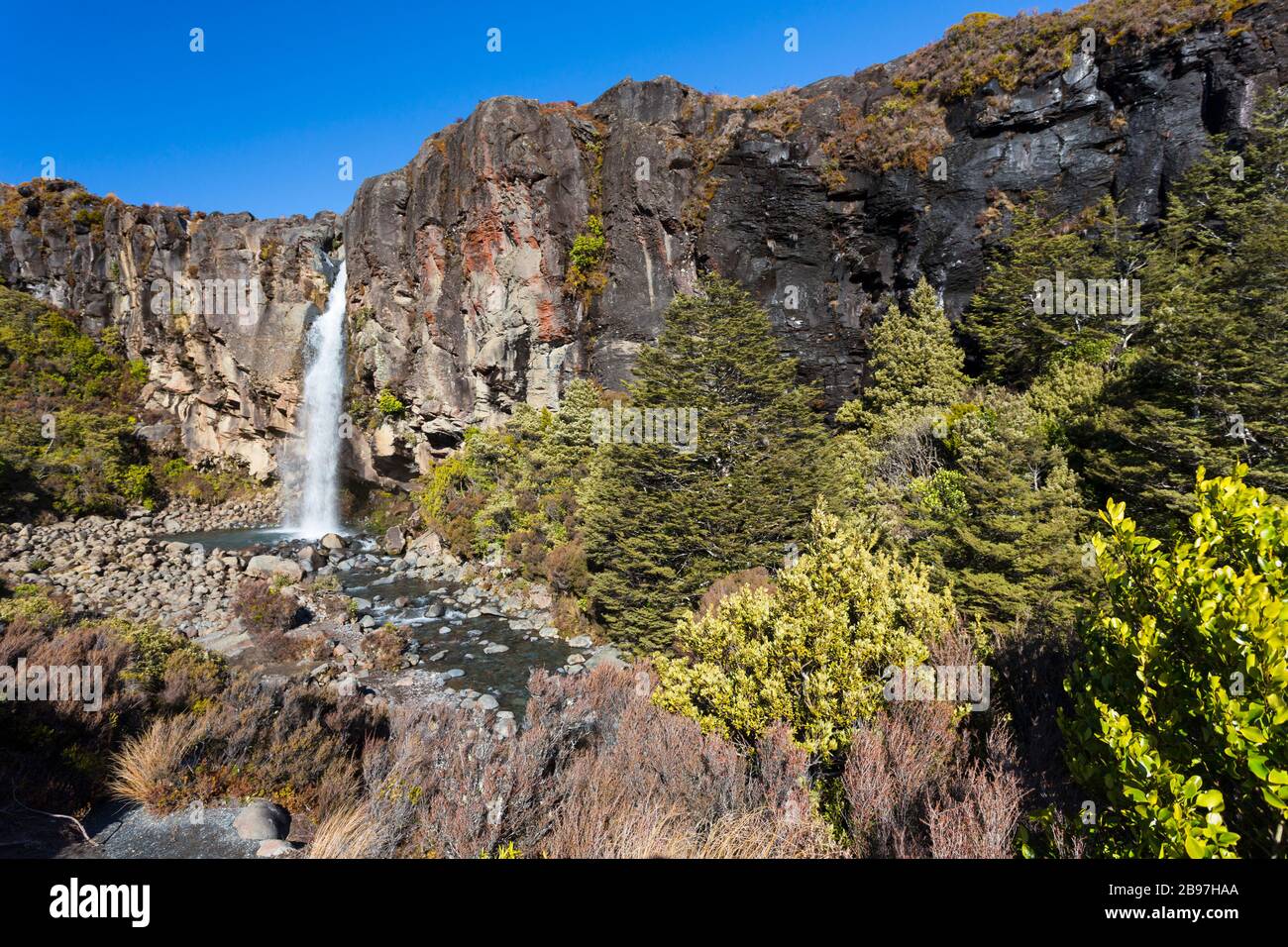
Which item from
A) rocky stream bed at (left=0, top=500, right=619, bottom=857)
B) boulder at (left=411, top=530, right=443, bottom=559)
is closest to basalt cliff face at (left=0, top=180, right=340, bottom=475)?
rocky stream bed at (left=0, top=500, right=619, bottom=857)

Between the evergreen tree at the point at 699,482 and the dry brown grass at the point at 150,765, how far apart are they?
10.3 m

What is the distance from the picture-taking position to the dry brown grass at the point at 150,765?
524 cm

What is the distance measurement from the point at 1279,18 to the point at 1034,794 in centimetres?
2900

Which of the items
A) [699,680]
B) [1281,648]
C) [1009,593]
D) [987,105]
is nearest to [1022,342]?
[987,105]

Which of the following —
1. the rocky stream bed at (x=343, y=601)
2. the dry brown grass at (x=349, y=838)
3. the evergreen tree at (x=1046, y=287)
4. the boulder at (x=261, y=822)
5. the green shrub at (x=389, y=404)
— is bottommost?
the rocky stream bed at (x=343, y=601)

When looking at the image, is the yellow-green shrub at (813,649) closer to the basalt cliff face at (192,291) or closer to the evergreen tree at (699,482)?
the evergreen tree at (699,482)

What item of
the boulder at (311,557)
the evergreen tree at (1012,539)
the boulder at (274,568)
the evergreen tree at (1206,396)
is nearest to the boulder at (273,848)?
the evergreen tree at (1012,539)

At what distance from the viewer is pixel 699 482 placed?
612 inches

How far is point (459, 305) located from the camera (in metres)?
29.0

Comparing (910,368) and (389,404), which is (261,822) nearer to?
(910,368)

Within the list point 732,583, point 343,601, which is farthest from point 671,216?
point 343,601

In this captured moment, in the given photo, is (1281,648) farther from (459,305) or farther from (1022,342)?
(459,305)

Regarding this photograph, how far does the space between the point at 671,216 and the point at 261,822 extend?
2707 centimetres

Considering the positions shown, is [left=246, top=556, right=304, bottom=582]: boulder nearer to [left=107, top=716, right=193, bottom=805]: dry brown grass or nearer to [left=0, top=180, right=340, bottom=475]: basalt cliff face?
[left=0, top=180, right=340, bottom=475]: basalt cliff face
